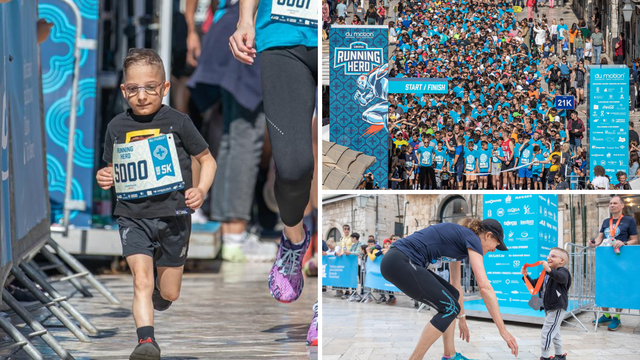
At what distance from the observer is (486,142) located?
12.3 meters

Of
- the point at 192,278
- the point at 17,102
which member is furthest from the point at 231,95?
the point at 17,102

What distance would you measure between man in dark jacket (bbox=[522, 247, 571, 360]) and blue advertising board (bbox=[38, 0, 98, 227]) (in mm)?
6732

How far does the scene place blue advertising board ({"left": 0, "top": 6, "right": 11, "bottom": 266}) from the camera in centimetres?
368

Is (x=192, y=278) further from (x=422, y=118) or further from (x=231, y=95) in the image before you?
(x=422, y=118)

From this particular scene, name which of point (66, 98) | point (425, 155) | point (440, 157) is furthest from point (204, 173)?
point (440, 157)

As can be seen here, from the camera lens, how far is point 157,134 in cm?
306

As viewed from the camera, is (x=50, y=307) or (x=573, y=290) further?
(x=50, y=307)

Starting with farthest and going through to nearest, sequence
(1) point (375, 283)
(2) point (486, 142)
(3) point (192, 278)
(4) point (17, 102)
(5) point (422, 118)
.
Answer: (5) point (422, 118), (2) point (486, 142), (3) point (192, 278), (4) point (17, 102), (1) point (375, 283)

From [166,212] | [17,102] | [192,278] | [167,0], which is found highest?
[167,0]

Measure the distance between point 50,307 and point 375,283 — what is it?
193 centimetres

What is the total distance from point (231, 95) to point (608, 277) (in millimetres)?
6658

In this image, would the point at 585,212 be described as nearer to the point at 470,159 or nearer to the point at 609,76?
the point at 470,159

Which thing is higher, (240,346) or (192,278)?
(240,346)

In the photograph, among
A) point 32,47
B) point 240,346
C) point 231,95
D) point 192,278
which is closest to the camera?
point 240,346
